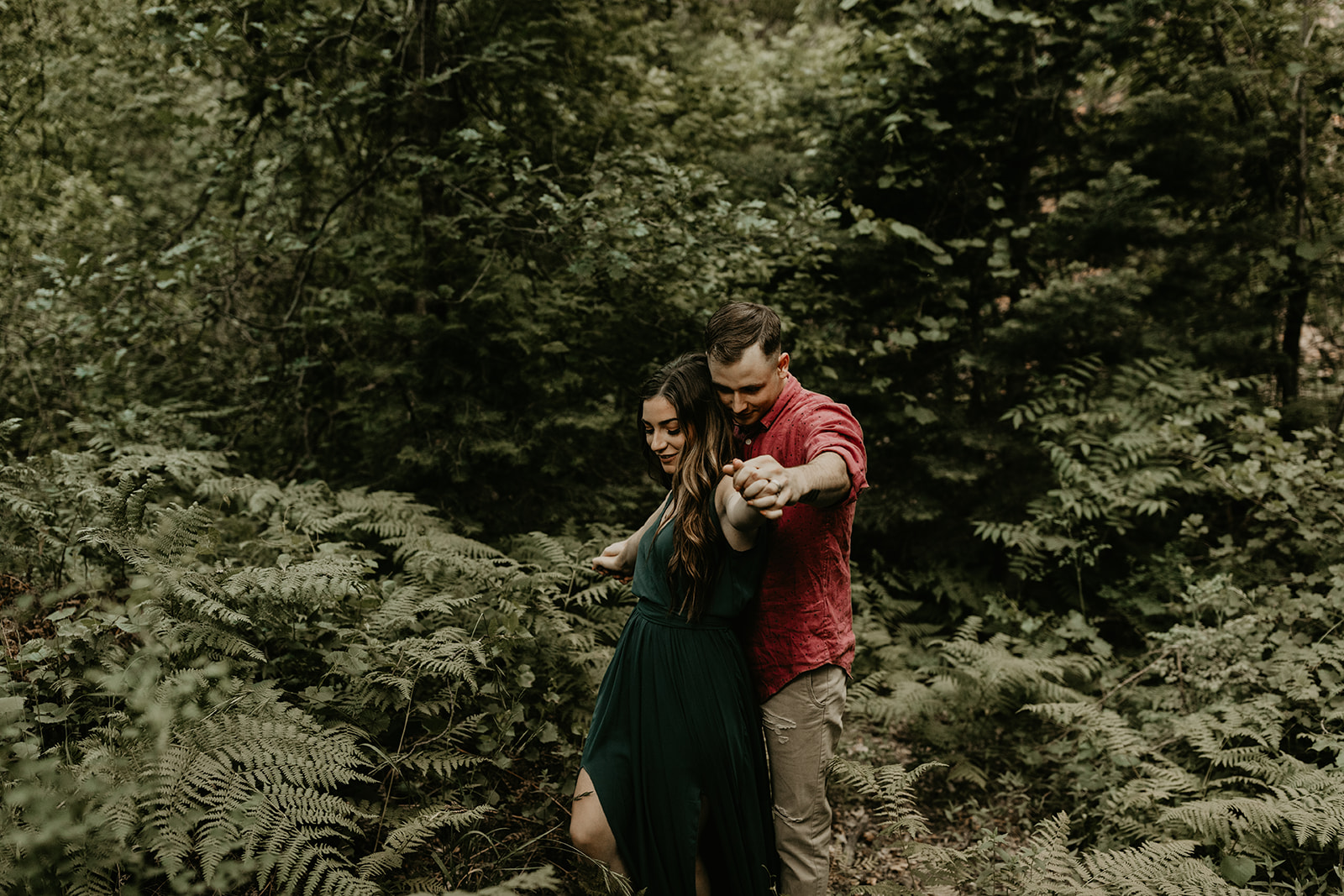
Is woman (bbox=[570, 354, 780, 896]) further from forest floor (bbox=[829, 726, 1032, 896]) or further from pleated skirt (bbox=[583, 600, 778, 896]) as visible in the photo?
forest floor (bbox=[829, 726, 1032, 896])

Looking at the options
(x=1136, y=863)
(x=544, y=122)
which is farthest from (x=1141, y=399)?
(x=544, y=122)

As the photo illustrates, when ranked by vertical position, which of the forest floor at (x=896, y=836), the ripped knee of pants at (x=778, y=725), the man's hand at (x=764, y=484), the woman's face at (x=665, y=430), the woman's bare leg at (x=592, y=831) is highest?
the woman's face at (x=665, y=430)

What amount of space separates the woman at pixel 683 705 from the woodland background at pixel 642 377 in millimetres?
496

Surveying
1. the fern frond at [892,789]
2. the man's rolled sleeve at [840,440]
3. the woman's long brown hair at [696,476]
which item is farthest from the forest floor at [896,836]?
the man's rolled sleeve at [840,440]

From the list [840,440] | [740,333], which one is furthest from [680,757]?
[740,333]

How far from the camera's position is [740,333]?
235cm

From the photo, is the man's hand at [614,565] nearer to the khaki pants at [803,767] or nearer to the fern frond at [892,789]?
the khaki pants at [803,767]

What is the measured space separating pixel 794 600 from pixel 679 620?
15.8 inches

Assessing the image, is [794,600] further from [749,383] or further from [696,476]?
[749,383]

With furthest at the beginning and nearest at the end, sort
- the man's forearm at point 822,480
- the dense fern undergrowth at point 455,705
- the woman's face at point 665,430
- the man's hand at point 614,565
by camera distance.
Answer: the man's hand at point 614,565, the woman's face at point 665,430, the dense fern undergrowth at point 455,705, the man's forearm at point 822,480

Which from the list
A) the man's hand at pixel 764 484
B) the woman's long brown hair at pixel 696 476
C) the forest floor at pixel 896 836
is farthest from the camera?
the forest floor at pixel 896 836

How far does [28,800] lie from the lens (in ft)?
6.34

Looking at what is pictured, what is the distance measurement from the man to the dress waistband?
0.17 metres

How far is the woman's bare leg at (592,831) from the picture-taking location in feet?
7.73
